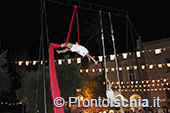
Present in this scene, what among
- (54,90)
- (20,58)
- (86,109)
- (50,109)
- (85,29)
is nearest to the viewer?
(54,90)

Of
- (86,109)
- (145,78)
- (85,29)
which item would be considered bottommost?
(86,109)

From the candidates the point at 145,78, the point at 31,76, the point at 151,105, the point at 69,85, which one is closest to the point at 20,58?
the point at 31,76

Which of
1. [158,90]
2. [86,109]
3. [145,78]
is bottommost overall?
[86,109]

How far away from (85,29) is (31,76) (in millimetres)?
11780

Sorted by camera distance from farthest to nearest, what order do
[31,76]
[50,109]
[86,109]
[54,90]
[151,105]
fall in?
[151,105] < [86,109] < [31,76] < [50,109] < [54,90]

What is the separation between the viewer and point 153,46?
19.7 m

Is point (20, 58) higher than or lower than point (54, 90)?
higher

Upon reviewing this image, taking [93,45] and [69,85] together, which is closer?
[69,85]

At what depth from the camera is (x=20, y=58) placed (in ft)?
72.2

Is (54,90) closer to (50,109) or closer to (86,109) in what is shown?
(50,109)

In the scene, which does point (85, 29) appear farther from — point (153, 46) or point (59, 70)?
point (59, 70)

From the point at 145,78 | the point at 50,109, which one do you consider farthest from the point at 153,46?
the point at 50,109

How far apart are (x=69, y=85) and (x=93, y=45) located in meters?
10.7

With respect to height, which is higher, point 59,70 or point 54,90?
point 59,70
